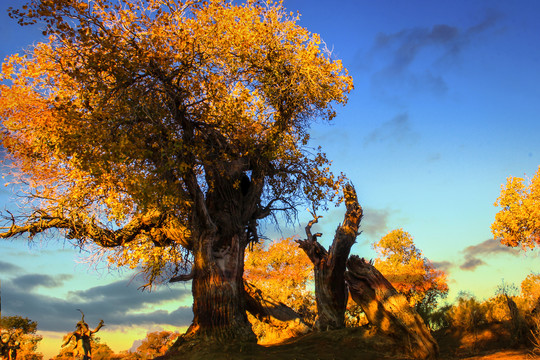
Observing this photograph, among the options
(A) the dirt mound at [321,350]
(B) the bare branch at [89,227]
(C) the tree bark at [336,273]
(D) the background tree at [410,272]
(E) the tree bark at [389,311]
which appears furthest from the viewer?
(D) the background tree at [410,272]

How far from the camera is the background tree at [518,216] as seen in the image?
3378 centimetres

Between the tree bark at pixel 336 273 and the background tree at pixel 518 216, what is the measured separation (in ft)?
71.1

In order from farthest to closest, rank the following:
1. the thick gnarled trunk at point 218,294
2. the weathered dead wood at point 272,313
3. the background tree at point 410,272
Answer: the background tree at point 410,272 → the weathered dead wood at point 272,313 → the thick gnarled trunk at point 218,294

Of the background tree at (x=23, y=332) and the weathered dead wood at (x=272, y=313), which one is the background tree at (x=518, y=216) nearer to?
the weathered dead wood at (x=272, y=313)


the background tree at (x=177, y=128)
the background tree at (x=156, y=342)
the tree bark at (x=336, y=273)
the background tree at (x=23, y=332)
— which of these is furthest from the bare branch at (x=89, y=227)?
the background tree at (x=156, y=342)

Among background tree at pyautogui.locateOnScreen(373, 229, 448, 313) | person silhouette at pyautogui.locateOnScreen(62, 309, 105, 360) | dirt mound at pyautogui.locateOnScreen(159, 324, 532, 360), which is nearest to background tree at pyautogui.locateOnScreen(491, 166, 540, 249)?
background tree at pyautogui.locateOnScreen(373, 229, 448, 313)

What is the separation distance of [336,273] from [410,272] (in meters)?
25.9

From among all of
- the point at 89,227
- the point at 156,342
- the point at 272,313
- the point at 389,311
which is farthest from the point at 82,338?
the point at 156,342

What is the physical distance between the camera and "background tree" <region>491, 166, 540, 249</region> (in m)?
33.8

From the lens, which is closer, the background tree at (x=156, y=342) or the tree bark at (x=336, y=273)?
the tree bark at (x=336, y=273)

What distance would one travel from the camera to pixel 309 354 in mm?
13703

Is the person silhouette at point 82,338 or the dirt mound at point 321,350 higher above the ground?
the person silhouette at point 82,338

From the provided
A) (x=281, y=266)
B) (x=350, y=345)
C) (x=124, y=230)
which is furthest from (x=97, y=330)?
(x=281, y=266)

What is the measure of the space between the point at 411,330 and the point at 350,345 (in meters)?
2.34
